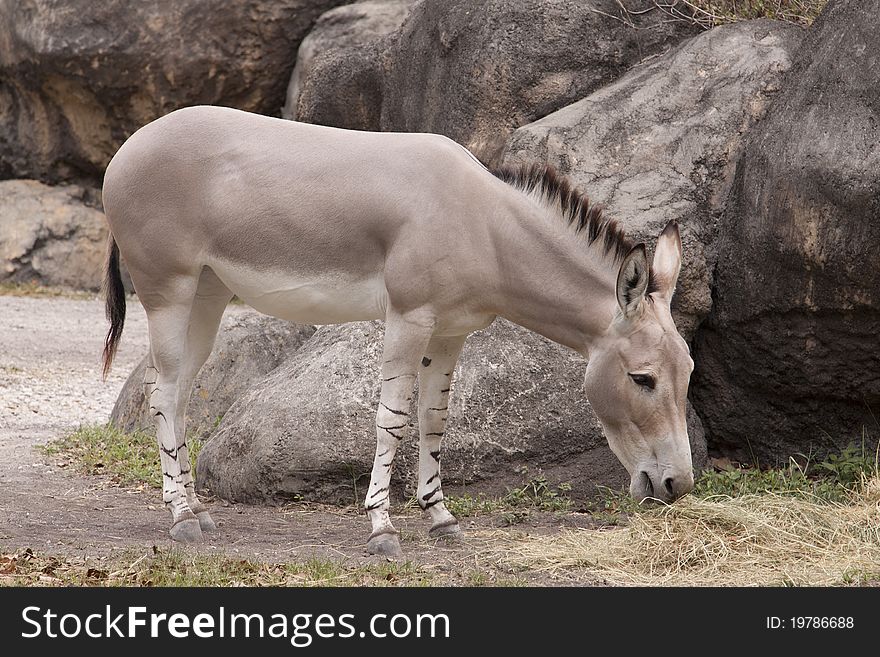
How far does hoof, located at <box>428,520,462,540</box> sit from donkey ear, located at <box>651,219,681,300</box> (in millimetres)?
1491

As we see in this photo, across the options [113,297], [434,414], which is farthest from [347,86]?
[434,414]

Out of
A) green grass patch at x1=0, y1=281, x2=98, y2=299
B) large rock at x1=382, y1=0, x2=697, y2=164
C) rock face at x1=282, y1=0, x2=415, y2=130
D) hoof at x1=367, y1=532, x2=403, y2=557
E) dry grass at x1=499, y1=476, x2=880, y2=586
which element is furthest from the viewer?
green grass patch at x1=0, y1=281, x2=98, y2=299

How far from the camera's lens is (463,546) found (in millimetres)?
5352

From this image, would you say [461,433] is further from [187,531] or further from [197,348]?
[187,531]

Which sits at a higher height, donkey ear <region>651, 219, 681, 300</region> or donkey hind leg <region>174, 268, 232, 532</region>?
donkey ear <region>651, 219, 681, 300</region>

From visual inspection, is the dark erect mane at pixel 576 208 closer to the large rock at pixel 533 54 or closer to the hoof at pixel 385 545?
the hoof at pixel 385 545

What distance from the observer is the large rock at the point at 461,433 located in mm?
6336

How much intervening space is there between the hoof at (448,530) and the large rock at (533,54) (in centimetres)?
333

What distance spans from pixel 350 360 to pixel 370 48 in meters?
5.24

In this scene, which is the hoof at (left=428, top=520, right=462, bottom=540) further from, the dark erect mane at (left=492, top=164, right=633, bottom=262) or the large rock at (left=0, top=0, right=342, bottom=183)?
the large rock at (left=0, top=0, right=342, bottom=183)

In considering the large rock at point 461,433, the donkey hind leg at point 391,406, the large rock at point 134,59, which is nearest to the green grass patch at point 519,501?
the large rock at point 461,433

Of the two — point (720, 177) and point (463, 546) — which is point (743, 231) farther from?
point (463, 546)

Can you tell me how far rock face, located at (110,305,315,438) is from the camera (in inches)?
315

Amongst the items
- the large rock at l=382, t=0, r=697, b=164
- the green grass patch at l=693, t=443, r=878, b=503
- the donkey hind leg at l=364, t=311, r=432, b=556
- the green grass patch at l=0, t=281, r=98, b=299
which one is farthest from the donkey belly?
the green grass patch at l=0, t=281, r=98, b=299
